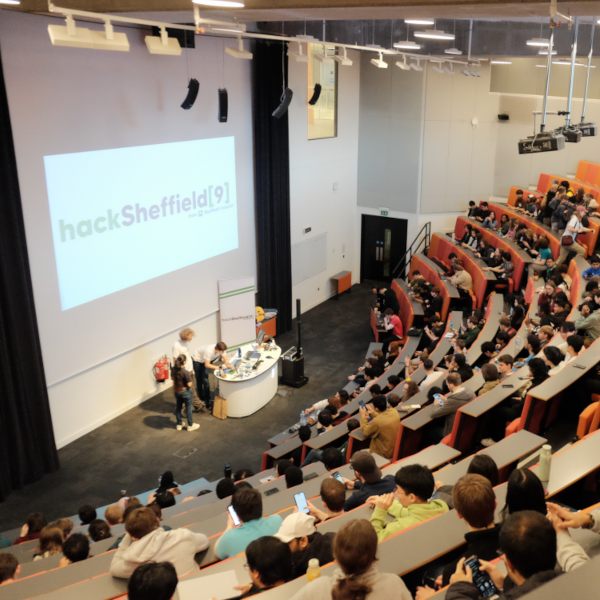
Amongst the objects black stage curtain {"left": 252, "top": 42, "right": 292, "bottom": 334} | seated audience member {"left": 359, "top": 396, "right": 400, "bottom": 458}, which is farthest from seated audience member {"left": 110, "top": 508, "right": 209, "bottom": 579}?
black stage curtain {"left": 252, "top": 42, "right": 292, "bottom": 334}

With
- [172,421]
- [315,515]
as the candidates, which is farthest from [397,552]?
[172,421]

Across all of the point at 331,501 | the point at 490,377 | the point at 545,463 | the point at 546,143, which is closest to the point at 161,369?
the point at 490,377

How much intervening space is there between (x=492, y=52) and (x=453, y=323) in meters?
5.44

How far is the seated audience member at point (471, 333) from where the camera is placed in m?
7.87

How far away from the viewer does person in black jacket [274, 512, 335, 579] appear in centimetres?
287

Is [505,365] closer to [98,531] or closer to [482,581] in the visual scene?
[482,581]

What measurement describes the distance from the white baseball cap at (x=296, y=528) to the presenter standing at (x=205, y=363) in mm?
5212

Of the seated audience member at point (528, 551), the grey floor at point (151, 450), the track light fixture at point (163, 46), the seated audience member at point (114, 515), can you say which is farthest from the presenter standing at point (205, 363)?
the seated audience member at point (528, 551)

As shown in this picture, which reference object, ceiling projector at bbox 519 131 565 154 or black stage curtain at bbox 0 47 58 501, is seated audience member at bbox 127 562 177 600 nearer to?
black stage curtain at bbox 0 47 58 501

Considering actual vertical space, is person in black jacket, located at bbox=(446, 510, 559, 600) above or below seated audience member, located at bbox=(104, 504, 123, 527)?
above

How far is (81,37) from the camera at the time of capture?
15.7 ft

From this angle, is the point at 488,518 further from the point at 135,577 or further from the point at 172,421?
the point at 172,421

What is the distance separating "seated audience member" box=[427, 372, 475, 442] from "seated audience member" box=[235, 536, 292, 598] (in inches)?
118

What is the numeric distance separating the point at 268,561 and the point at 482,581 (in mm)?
837
